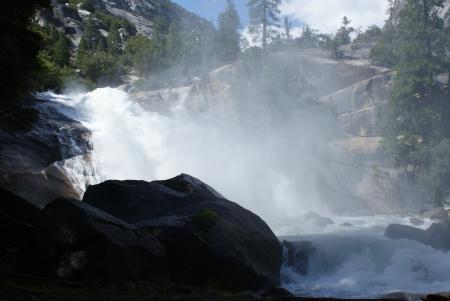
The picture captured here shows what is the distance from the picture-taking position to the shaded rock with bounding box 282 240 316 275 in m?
22.3

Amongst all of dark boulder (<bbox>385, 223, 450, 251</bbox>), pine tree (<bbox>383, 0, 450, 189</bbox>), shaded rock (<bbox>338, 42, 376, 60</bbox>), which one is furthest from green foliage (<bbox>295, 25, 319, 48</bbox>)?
dark boulder (<bbox>385, 223, 450, 251</bbox>)

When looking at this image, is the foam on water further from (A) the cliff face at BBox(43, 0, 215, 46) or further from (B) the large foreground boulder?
(A) the cliff face at BBox(43, 0, 215, 46)

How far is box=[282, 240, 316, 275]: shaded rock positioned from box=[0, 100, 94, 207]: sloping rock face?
14726 millimetres

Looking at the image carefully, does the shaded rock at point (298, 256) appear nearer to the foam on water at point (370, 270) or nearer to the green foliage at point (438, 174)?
the foam on water at point (370, 270)

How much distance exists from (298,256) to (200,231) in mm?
6813

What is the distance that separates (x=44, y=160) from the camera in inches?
1241

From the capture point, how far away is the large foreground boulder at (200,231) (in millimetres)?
17250

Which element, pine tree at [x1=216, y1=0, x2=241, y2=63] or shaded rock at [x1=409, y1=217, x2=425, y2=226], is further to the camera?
pine tree at [x1=216, y1=0, x2=241, y2=63]

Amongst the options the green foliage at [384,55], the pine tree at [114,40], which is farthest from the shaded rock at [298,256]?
the pine tree at [114,40]

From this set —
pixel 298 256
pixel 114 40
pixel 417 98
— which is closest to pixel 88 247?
pixel 298 256

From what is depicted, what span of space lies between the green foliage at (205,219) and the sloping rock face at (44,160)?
1364cm

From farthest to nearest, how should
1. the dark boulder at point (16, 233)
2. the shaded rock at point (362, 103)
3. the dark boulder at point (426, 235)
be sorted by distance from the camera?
the shaded rock at point (362, 103), the dark boulder at point (426, 235), the dark boulder at point (16, 233)

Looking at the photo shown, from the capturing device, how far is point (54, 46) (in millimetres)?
72250

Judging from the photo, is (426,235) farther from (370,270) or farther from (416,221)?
(416,221)
